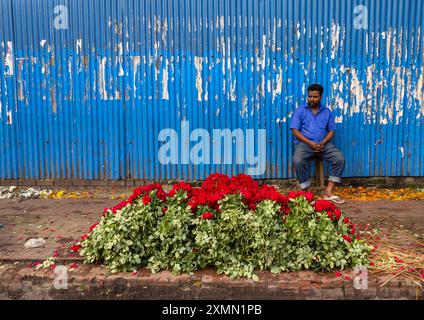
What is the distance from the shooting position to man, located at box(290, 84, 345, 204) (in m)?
6.02

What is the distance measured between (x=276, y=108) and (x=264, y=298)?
3486 mm

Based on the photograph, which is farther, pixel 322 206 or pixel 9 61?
pixel 9 61

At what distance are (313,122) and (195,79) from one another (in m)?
1.84

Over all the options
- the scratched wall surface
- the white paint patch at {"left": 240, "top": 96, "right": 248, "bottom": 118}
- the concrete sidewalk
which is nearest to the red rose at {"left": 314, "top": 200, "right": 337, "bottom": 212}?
the concrete sidewalk

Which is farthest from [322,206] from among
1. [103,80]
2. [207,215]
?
[103,80]

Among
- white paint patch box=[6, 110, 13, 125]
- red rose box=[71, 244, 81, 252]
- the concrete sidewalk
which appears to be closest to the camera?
the concrete sidewalk

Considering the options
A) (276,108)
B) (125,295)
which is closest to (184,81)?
(276,108)

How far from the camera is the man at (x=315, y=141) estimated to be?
6.02 metres

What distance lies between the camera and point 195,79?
A: 249 inches

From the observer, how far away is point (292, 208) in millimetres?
3877

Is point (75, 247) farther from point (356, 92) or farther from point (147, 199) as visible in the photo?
point (356, 92)

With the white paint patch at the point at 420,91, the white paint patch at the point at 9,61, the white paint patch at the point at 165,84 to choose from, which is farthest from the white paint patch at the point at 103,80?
the white paint patch at the point at 420,91

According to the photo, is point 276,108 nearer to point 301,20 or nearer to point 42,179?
point 301,20

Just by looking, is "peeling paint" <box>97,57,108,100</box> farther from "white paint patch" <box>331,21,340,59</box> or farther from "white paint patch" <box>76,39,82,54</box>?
"white paint patch" <box>331,21,340,59</box>
